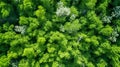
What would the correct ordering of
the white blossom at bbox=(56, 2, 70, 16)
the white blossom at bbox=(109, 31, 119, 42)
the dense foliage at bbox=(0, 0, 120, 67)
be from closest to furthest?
the white blossom at bbox=(56, 2, 70, 16), the dense foliage at bbox=(0, 0, 120, 67), the white blossom at bbox=(109, 31, 119, 42)

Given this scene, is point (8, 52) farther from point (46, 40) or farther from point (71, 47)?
point (71, 47)

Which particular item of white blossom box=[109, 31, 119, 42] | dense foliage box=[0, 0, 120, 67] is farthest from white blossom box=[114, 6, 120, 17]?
white blossom box=[109, 31, 119, 42]

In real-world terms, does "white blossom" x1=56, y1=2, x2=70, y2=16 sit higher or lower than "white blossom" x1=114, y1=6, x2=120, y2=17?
higher

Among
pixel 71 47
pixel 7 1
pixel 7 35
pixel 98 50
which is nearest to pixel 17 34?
pixel 7 35

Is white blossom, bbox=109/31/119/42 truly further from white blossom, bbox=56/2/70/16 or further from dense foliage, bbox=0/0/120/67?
white blossom, bbox=56/2/70/16

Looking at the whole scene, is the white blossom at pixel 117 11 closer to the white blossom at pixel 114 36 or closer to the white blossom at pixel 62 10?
the white blossom at pixel 114 36

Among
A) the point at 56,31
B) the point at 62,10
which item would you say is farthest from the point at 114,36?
the point at 62,10

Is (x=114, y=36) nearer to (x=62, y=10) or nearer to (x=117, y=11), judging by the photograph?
Answer: (x=117, y=11)

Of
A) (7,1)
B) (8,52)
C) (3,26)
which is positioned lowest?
(8,52)
